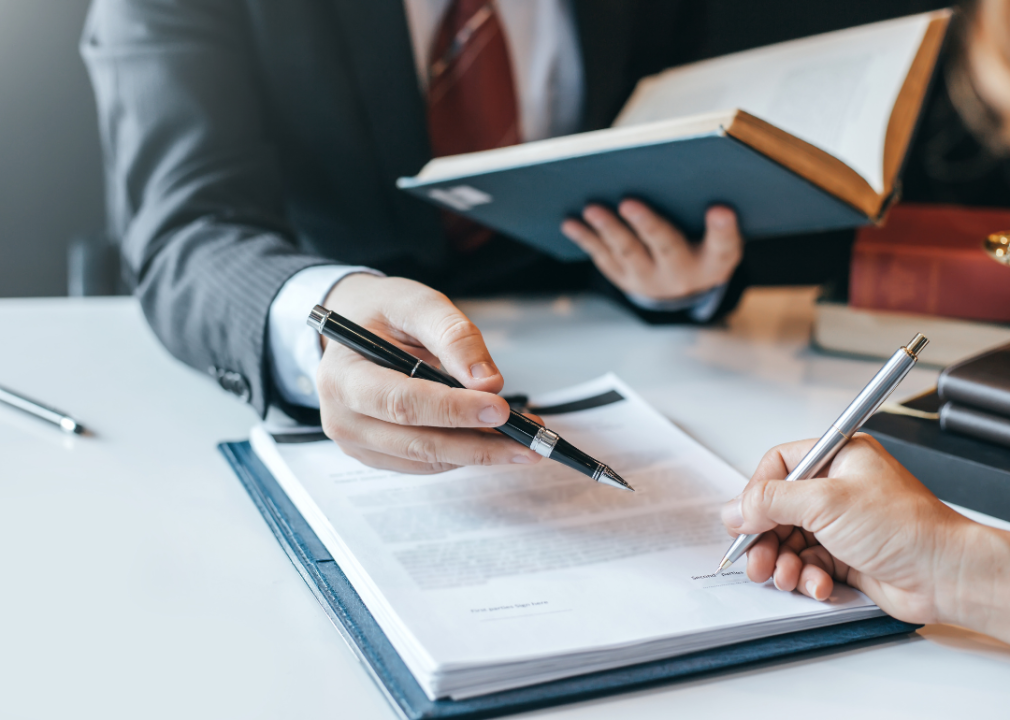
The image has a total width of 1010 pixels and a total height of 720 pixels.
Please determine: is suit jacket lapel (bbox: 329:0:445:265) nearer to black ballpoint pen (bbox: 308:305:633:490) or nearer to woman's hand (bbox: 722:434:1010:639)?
black ballpoint pen (bbox: 308:305:633:490)

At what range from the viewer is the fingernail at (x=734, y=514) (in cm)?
44

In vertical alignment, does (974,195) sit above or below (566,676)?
above

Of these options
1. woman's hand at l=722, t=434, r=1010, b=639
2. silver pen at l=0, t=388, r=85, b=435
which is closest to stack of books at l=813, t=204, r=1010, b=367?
woman's hand at l=722, t=434, r=1010, b=639

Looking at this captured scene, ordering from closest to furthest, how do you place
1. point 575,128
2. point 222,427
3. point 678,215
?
point 222,427, point 678,215, point 575,128

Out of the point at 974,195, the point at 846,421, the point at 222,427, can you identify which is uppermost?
the point at 974,195

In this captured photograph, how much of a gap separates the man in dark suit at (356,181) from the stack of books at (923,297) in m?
0.15

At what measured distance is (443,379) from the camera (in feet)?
1.57

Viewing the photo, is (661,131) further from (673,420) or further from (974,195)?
(974,195)

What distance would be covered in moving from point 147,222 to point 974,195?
185 centimetres

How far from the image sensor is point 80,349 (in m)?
0.82

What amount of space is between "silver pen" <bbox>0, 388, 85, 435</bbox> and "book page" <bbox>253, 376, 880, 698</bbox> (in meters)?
0.18

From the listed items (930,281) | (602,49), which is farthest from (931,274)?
(602,49)

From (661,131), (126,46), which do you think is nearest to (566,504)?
(661,131)

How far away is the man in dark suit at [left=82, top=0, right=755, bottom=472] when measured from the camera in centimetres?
51
